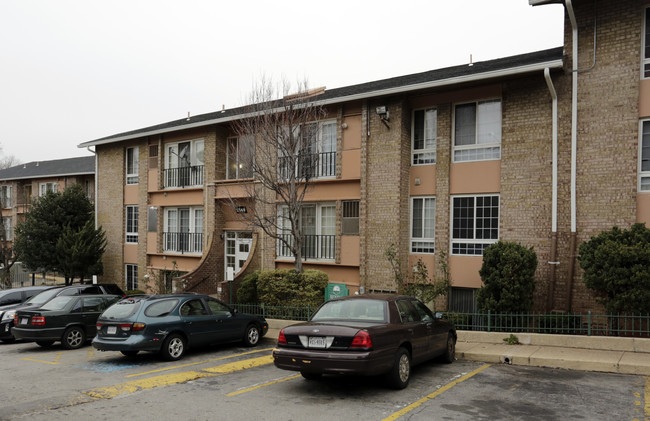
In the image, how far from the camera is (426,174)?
1580 cm

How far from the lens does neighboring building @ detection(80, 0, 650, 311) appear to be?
12586 millimetres

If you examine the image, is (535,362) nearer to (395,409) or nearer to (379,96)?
(395,409)

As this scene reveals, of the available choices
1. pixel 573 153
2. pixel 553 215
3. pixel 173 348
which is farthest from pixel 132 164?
pixel 573 153

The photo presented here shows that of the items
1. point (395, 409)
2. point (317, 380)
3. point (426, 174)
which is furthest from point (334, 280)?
point (395, 409)

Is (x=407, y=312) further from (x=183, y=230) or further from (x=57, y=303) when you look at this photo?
(x=183, y=230)

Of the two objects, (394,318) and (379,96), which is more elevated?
(379,96)

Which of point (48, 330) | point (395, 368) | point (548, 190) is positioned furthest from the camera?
point (548, 190)

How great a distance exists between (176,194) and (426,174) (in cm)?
1179

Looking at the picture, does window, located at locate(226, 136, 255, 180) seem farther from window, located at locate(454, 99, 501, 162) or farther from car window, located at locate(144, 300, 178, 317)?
window, located at locate(454, 99, 501, 162)

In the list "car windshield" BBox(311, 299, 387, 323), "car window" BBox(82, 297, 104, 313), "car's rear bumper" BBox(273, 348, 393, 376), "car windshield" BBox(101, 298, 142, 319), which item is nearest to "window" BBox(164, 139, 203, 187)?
"car window" BBox(82, 297, 104, 313)

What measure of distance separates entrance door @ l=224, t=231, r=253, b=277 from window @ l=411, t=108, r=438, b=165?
25.3 feet

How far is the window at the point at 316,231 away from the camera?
17.4 m

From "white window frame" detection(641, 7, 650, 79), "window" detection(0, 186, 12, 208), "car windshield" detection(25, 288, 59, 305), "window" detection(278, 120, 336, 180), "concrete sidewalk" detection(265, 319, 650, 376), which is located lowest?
"concrete sidewalk" detection(265, 319, 650, 376)

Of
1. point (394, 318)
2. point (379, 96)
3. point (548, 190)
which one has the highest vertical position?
point (379, 96)
